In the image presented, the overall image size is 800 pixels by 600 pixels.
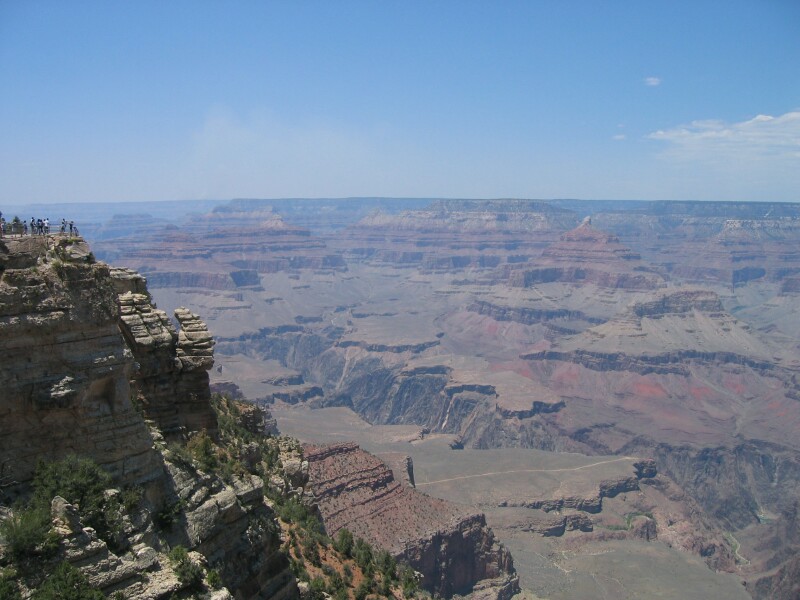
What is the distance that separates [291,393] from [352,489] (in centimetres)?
11117

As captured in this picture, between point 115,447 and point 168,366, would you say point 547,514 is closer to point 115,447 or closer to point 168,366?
point 168,366

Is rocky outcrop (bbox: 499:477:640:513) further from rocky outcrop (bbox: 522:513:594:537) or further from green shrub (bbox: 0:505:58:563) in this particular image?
green shrub (bbox: 0:505:58:563)

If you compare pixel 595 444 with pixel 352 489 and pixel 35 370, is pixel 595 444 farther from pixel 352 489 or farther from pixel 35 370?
pixel 35 370

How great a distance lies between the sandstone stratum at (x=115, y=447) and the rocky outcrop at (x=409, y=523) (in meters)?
37.5

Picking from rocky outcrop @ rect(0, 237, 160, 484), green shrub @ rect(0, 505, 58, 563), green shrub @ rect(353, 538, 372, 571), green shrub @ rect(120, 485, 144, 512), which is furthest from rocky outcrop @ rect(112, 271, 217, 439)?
green shrub @ rect(353, 538, 372, 571)

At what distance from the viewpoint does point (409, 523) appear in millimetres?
60125

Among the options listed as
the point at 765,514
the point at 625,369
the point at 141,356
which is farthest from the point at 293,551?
the point at 625,369

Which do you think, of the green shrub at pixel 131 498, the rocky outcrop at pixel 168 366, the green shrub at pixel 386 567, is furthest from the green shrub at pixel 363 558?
the green shrub at pixel 131 498

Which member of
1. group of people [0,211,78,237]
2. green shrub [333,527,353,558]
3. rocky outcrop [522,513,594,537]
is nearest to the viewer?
group of people [0,211,78,237]

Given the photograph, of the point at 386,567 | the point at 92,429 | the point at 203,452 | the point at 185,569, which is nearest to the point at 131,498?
the point at 92,429

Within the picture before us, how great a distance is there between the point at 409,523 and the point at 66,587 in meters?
50.7

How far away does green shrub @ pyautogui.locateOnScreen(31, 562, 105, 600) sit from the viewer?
11.4 m

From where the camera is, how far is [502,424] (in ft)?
536

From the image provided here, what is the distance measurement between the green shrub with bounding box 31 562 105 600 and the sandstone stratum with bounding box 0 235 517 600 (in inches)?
2.2
